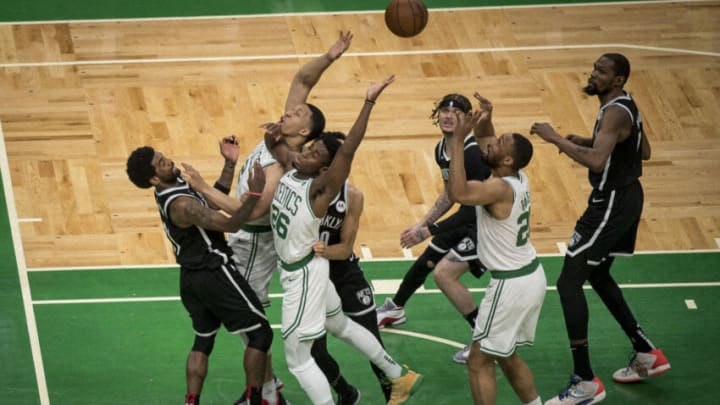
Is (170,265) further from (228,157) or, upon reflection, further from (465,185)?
(465,185)

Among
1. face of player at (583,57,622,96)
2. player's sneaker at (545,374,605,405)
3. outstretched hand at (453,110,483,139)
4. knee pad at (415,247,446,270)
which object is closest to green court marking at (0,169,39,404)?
knee pad at (415,247,446,270)

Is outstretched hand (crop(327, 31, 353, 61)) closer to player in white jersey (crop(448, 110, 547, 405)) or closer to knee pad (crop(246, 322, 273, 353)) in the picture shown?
player in white jersey (crop(448, 110, 547, 405))

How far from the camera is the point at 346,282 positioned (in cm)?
931

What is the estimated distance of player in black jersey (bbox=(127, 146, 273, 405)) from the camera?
339 inches

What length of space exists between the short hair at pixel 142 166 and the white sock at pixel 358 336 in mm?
1607

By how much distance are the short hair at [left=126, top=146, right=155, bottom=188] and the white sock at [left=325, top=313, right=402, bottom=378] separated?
1607 mm

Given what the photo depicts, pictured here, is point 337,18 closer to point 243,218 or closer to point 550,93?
point 550,93

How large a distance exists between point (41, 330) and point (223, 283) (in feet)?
8.28

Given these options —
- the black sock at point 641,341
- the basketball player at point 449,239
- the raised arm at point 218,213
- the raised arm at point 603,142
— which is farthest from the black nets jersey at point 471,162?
the raised arm at point 218,213

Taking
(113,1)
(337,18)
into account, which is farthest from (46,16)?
(337,18)

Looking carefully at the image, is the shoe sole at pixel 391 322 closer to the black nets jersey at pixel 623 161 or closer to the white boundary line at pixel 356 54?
the black nets jersey at pixel 623 161

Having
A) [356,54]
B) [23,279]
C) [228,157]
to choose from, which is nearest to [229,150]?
[228,157]

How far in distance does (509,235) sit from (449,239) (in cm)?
178

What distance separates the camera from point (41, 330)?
10.6 meters
